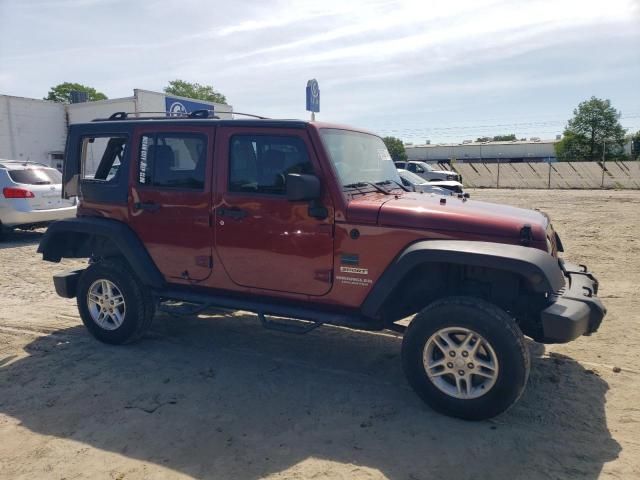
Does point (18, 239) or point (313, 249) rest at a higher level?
point (313, 249)

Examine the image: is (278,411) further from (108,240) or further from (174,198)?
(108,240)

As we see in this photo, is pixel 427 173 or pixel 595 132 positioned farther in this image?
pixel 595 132

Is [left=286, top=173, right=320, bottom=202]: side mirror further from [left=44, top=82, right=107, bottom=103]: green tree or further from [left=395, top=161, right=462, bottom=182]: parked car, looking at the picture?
[left=44, top=82, right=107, bottom=103]: green tree

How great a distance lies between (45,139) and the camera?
26.7 meters

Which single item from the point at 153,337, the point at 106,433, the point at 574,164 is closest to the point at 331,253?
the point at 106,433

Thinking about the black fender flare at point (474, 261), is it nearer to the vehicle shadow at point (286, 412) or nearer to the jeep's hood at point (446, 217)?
the jeep's hood at point (446, 217)

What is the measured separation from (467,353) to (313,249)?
4.43 feet

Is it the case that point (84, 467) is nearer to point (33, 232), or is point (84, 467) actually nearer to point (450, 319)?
point (450, 319)

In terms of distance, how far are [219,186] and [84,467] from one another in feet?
7.49

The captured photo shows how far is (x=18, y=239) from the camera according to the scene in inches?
430

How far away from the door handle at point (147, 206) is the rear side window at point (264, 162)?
81 centimetres

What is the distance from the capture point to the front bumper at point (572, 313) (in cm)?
330

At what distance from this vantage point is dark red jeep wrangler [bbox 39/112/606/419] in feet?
11.4

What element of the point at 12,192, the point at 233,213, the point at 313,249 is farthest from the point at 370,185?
the point at 12,192
